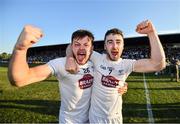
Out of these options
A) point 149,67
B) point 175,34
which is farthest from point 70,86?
point 175,34

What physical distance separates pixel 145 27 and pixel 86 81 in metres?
1.06

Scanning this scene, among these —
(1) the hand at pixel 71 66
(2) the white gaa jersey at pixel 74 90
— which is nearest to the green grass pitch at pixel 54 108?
(2) the white gaa jersey at pixel 74 90

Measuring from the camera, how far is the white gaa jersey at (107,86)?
533 cm

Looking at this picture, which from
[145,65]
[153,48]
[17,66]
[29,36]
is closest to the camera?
[29,36]

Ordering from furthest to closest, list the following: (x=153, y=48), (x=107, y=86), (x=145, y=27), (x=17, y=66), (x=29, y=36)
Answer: (x=107, y=86), (x=153, y=48), (x=145, y=27), (x=17, y=66), (x=29, y=36)

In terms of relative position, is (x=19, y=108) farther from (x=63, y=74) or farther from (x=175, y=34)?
(x=175, y=34)

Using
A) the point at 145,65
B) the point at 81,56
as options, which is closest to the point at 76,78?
the point at 81,56

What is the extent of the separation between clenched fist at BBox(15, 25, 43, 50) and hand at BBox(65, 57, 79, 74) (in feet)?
3.57

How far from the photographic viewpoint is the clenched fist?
12.8 ft

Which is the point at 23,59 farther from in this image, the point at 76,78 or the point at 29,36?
the point at 76,78

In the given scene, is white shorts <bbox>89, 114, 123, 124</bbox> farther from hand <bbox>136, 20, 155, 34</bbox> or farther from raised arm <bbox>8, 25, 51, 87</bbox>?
hand <bbox>136, 20, 155, 34</bbox>

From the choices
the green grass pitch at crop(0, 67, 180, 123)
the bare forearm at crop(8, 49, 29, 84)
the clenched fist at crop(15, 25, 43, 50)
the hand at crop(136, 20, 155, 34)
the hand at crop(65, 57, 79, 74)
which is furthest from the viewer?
the green grass pitch at crop(0, 67, 180, 123)

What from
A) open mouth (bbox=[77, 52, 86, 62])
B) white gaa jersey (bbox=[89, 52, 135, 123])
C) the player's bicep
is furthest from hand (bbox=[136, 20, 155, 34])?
open mouth (bbox=[77, 52, 86, 62])

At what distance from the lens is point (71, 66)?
500cm
